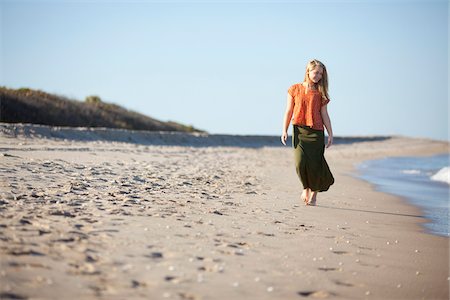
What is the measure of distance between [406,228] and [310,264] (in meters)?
2.43

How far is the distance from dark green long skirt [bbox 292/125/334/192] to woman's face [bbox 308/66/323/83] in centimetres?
66

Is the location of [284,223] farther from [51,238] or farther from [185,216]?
[51,238]

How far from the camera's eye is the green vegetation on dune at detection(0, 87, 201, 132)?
58.8 feet

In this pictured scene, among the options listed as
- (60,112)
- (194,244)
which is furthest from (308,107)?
(60,112)

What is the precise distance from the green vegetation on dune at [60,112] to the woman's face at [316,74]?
13.5 meters

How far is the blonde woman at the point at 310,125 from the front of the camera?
21.1ft

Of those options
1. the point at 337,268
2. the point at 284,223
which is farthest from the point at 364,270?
the point at 284,223

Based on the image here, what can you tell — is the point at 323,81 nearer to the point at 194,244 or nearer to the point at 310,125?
the point at 310,125

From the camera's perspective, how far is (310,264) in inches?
137

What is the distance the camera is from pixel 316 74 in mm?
6340

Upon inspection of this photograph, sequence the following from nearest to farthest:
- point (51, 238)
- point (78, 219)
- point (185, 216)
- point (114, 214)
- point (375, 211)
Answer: point (51, 238), point (78, 219), point (114, 214), point (185, 216), point (375, 211)

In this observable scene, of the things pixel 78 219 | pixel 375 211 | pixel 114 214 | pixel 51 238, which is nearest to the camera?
pixel 51 238

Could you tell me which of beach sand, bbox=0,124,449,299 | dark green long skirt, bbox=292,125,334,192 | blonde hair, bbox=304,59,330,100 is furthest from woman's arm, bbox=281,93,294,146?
beach sand, bbox=0,124,449,299

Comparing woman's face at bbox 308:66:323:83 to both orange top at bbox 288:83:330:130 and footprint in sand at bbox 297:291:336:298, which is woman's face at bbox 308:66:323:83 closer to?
orange top at bbox 288:83:330:130
